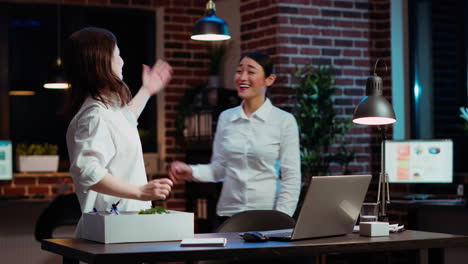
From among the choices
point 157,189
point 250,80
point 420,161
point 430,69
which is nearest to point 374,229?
point 157,189

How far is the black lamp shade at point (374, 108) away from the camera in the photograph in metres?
2.86

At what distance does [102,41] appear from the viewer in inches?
104

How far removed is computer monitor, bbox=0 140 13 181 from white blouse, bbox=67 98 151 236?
363 centimetres

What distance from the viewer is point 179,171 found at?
3816 mm

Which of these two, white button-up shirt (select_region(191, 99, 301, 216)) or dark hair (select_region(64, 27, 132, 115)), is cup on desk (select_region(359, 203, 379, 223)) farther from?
white button-up shirt (select_region(191, 99, 301, 216))

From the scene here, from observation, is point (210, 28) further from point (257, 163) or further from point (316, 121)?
point (257, 163)

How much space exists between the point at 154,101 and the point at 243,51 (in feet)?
4.87

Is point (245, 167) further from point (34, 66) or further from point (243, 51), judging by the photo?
point (34, 66)

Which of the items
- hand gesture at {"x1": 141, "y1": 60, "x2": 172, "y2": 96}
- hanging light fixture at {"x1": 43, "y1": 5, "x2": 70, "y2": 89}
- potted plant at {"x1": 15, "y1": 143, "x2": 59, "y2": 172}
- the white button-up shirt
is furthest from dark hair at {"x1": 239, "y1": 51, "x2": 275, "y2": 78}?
potted plant at {"x1": 15, "y1": 143, "x2": 59, "y2": 172}

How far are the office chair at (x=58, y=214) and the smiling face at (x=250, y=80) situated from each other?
1454 mm

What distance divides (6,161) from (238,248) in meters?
4.19

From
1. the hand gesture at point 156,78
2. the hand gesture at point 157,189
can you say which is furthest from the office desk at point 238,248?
the hand gesture at point 156,78

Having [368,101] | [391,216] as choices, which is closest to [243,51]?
[391,216]

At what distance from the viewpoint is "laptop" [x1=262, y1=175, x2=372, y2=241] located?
2.53 meters
